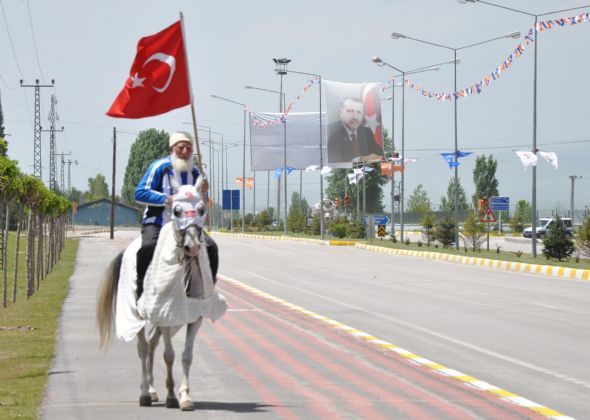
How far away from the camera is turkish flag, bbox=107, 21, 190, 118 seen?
10289 millimetres

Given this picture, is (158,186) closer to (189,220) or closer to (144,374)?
(189,220)

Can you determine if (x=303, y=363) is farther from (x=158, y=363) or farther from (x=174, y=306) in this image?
(x=174, y=306)

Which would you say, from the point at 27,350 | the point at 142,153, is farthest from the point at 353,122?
the point at 142,153

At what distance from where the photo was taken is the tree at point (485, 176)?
141375 mm

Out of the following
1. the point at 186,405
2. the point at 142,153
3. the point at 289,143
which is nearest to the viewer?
Result: the point at 186,405

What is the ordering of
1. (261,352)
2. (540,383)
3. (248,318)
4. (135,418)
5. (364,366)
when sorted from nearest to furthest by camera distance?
(135,418) < (540,383) < (364,366) < (261,352) < (248,318)

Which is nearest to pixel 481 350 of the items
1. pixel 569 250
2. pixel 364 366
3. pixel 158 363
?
pixel 364 366

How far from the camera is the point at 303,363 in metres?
11.8

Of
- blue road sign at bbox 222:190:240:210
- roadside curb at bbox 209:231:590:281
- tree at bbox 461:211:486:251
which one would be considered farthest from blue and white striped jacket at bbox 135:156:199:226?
blue road sign at bbox 222:190:240:210

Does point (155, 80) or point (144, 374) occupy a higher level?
point (155, 80)

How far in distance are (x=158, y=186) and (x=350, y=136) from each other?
191 ft

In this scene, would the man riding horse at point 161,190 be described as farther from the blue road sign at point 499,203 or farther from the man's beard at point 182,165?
the blue road sign at point 499,203

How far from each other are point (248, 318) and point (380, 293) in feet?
21.8

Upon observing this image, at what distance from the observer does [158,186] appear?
8.98m
